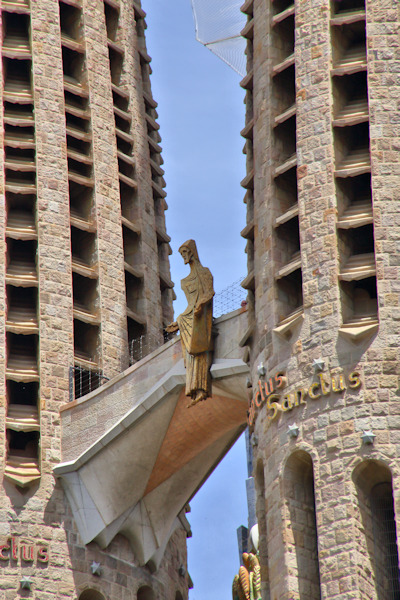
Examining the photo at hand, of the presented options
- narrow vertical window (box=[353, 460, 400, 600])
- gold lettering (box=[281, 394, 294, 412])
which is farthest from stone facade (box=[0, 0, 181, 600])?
narrow vertical window (box=[353, 460, 400, 600])

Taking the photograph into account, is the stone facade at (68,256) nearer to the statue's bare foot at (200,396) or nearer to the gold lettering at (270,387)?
the statue's bare foot at (200,396)

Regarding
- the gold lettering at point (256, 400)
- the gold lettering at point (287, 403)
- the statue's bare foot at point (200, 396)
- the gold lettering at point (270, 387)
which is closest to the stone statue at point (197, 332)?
the statue's bare foot at point (200, 396)

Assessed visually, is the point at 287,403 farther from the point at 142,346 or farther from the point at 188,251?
the point at 142,346

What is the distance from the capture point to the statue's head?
55.5 meters

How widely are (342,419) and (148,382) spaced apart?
29.5 ft

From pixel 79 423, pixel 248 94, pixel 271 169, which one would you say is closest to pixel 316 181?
pixel 271 169

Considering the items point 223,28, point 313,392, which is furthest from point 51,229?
point 313,392

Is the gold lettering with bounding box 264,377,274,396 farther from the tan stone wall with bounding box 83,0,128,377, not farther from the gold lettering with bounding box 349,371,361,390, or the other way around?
the tan stone wall with bounding box 83,0,128,377

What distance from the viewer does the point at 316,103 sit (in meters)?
53.2

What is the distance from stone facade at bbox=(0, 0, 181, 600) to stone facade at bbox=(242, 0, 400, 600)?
272 inches

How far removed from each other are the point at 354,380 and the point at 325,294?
8.32 feet

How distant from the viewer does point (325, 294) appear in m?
50.4

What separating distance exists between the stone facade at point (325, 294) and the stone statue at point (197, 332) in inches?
59.8

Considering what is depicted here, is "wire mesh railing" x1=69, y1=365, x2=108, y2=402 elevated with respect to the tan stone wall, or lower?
lower
